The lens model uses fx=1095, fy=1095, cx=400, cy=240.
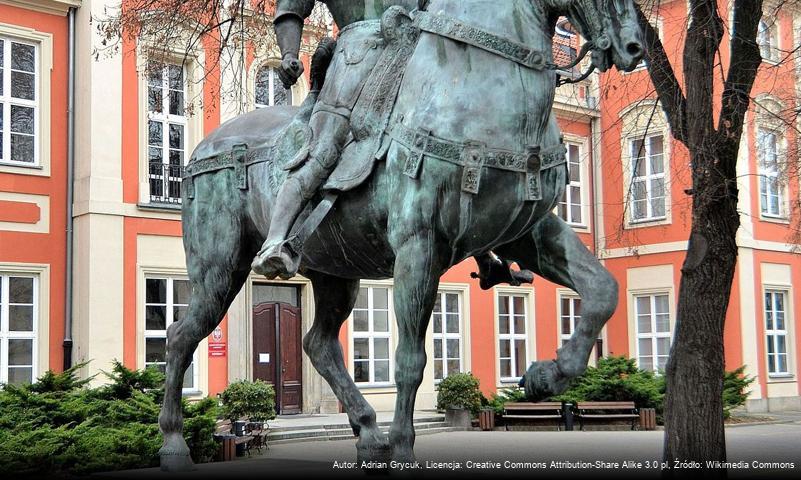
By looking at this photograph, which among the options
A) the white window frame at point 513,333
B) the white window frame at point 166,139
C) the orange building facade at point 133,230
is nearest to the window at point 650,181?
the orange building facade at point 133,230

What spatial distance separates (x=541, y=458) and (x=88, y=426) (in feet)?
13.9

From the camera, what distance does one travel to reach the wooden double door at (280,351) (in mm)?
23078

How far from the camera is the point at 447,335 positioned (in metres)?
26.6

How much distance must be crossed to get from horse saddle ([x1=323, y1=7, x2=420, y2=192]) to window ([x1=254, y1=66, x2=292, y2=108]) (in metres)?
17.2

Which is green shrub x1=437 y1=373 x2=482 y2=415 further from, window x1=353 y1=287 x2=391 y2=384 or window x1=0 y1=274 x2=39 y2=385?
window x1=0 y1=274 x2=39 y2=385

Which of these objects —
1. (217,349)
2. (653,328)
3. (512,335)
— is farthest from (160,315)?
(653,328)

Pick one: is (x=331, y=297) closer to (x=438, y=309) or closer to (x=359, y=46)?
(x=359, y=46)

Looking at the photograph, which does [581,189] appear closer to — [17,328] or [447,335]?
[447,335]

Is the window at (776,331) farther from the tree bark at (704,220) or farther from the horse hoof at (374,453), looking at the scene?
the horse hoof at (374,453)

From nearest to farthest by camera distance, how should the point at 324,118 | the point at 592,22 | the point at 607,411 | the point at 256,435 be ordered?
the point at 592,22, the point at 324,118, the point at 256,435, the point at 607,411

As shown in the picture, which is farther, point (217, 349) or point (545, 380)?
point (217, 349)

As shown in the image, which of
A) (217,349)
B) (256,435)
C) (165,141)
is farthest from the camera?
(165,141)

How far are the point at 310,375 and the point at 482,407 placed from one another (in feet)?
14.3

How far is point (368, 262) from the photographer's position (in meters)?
5.86
